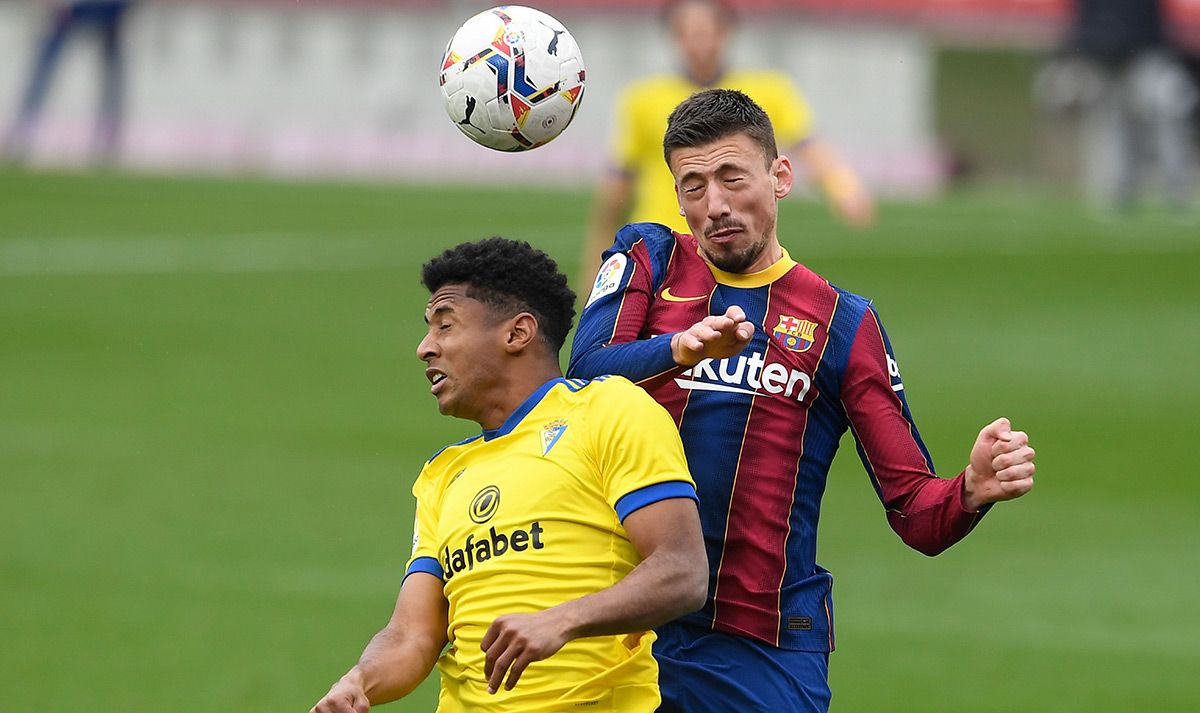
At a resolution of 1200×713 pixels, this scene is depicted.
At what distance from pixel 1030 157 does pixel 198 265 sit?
1839cm

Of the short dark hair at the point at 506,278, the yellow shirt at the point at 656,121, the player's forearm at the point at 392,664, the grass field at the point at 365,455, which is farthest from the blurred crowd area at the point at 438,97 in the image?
the player's forearm at the point at 392,664

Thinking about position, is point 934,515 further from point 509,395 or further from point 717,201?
point 509,395

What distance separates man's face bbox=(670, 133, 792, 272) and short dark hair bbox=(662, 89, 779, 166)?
0.02m

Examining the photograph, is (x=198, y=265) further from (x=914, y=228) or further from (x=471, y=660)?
(x=471, y=660)

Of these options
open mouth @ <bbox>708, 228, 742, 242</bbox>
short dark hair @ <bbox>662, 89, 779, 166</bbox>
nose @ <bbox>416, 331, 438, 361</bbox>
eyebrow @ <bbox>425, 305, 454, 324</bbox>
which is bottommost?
nose @ <bbox>416, 331, 438, 361</bbox>

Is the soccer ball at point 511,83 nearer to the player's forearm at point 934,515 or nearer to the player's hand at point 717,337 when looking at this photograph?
the player's hand at point 717,337

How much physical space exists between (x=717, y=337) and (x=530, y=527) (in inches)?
28.1

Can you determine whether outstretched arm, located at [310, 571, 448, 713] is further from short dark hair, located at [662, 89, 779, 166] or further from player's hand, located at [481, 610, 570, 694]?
short dark hair, located at [662, 89, 779, 166]

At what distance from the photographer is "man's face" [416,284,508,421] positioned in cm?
536

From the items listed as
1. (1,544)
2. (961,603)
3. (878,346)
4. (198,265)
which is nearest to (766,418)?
(878,346)

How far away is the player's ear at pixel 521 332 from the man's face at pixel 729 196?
0.49 m

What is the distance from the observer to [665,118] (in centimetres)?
1260

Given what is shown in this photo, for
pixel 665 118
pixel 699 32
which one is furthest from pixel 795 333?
pixel 665 118

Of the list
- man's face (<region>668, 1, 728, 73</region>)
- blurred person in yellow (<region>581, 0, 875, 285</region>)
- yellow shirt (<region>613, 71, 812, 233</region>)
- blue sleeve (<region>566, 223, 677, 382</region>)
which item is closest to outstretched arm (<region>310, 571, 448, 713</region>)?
blue sleeve (<region>566, 223, 677, 382</region>)
